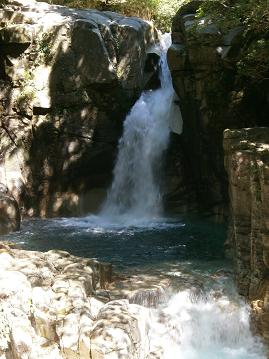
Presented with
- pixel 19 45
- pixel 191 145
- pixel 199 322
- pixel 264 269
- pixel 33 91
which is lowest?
pixel 199 322

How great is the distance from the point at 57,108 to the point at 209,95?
16.5 ft

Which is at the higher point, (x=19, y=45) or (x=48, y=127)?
(x=19, y=45)

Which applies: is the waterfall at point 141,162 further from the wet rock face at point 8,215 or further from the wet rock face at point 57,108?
the wet rock face at point 8,215

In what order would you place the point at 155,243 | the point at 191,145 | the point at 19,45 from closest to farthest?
the point at 155,243, the point at 191,145, the point at 19,45

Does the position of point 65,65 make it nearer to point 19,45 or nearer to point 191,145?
point 19,45

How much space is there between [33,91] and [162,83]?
15.4ft

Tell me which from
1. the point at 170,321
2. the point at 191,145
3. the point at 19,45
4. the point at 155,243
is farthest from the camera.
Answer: the point at 19,45

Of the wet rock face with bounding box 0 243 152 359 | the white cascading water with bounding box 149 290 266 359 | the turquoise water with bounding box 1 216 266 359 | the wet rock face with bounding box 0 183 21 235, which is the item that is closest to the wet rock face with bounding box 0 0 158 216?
the turquoise water with bounding box 1 216 266 359

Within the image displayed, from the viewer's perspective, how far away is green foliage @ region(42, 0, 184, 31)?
20.7m

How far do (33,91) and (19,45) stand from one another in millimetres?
1592

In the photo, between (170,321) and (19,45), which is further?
(19,45)

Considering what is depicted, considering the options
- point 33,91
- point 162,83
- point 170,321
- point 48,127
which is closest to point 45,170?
point 48,127

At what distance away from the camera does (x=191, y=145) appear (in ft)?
46.2

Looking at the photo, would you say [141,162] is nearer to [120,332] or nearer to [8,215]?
[8,215]
